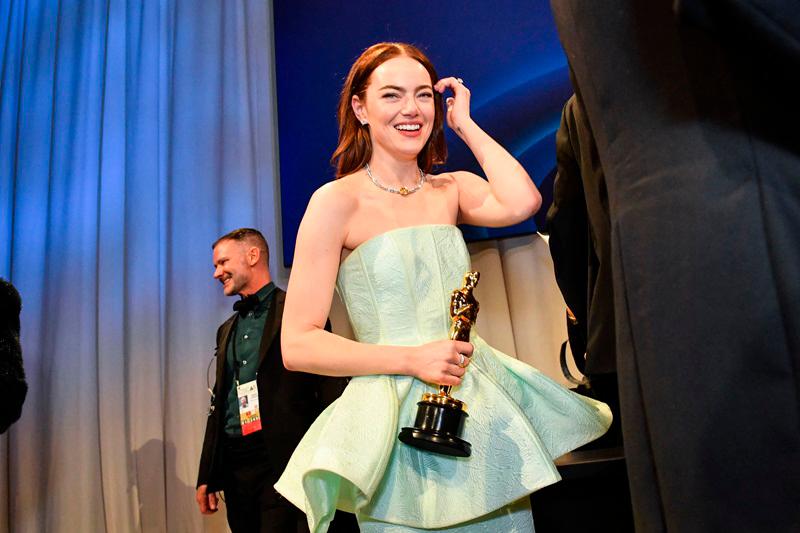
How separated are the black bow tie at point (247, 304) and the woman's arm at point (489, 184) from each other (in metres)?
1.93

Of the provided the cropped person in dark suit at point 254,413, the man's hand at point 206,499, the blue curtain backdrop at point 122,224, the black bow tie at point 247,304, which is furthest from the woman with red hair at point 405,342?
the blue curtain backdrop at point 122,224

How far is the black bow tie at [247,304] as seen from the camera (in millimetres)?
3654

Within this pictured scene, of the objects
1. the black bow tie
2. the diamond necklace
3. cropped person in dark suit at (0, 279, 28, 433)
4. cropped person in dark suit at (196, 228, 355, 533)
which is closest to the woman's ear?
the diamond necklace

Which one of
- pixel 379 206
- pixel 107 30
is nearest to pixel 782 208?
pixel 379 206

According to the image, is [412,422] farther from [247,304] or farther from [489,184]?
[247,304]

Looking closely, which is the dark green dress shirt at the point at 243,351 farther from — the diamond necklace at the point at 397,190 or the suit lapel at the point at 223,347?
the diamond necklace at the point at 397,190

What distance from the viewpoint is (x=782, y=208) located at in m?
0.76

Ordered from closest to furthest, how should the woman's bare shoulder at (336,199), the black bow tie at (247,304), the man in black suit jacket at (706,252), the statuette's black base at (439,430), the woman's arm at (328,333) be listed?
the man in black suit jacket at (706,252)
the statuette's black base at (439,430)
the woman's arm at (328,333)
the woman's bare shoulder at (336,199)
the black bow tie at (247,304)

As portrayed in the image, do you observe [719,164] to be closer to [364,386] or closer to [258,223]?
[364,386]

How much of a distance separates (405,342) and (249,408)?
1929mm

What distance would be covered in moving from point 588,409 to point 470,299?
0.36 metres

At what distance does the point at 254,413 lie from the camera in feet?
10.9

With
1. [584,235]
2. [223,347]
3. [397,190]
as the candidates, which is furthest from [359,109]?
[223,347]

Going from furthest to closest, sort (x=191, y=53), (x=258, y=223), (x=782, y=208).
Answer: (x=191, y=53)
(x=258, y=223)
(x=782, y=208)
